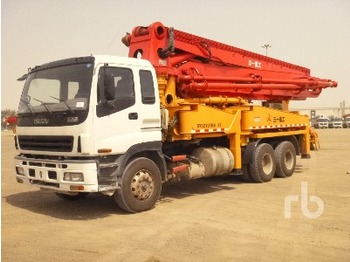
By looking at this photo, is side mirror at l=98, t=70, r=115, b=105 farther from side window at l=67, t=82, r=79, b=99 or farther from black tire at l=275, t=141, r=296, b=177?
black tire at l=275, t=141, r=296, b=177

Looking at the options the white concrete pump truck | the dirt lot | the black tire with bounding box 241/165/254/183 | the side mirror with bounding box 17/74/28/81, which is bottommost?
the dirt lot

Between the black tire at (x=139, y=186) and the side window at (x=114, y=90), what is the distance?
986 mm

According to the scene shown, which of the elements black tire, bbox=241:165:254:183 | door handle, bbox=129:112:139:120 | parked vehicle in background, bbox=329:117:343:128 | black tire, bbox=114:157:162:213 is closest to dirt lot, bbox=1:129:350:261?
black tire, bbox=114:157:162:213

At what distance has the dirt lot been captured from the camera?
175 inches

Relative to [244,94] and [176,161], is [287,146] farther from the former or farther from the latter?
[176,161]

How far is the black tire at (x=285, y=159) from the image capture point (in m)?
Result: 9.94

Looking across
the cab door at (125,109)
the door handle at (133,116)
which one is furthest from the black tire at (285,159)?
the door handle at (133,116)

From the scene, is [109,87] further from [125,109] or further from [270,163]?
[270,163]

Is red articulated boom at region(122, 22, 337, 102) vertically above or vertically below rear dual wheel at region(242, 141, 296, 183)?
above

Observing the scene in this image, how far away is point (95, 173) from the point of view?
5715 millimetres

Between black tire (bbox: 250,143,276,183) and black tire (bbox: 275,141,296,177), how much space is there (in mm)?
242

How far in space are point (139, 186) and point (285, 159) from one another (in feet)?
17.2

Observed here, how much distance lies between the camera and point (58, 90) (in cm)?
620

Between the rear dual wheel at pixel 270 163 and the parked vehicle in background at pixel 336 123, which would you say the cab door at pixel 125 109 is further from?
the parked vehicle in background at pixel 336 123
